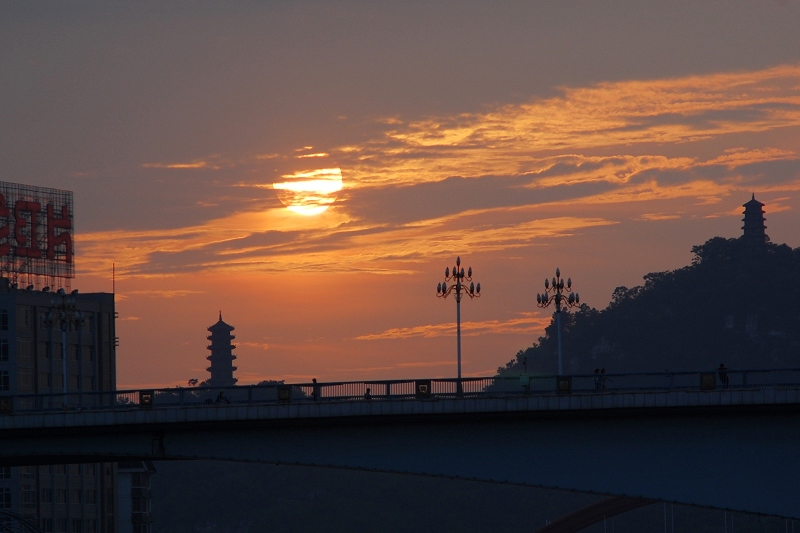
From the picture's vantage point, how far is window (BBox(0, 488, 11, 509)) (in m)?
133

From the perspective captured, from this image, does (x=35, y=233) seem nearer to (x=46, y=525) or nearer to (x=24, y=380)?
(x=24, y=380)

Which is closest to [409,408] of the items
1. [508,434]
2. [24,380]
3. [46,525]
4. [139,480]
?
[508,434]

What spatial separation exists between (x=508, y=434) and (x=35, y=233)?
284 feet

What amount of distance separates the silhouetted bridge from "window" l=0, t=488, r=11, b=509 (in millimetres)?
69106

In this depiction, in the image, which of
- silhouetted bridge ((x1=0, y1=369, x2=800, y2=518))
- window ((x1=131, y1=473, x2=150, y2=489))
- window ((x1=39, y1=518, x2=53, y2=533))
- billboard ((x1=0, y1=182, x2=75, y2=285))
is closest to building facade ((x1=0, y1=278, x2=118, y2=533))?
window ((x1=39, y1=518, x2=53, y2=533))

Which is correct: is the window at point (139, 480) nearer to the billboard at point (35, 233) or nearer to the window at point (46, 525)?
the window at point (46, 525)

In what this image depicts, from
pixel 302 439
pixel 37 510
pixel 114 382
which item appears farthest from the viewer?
pixel 114 382

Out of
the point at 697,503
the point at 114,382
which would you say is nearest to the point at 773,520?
the point at 114,382

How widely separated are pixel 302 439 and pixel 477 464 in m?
7.88

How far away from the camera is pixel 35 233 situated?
139 meters

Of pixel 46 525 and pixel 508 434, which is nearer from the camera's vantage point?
pixel 508 434

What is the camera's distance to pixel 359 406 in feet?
206

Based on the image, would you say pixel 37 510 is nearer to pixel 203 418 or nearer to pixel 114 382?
pixel 114 382

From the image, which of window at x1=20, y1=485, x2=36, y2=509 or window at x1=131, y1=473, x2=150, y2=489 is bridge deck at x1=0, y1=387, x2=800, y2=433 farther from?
window at x1=131, y1=473, x2=150, y2=489
